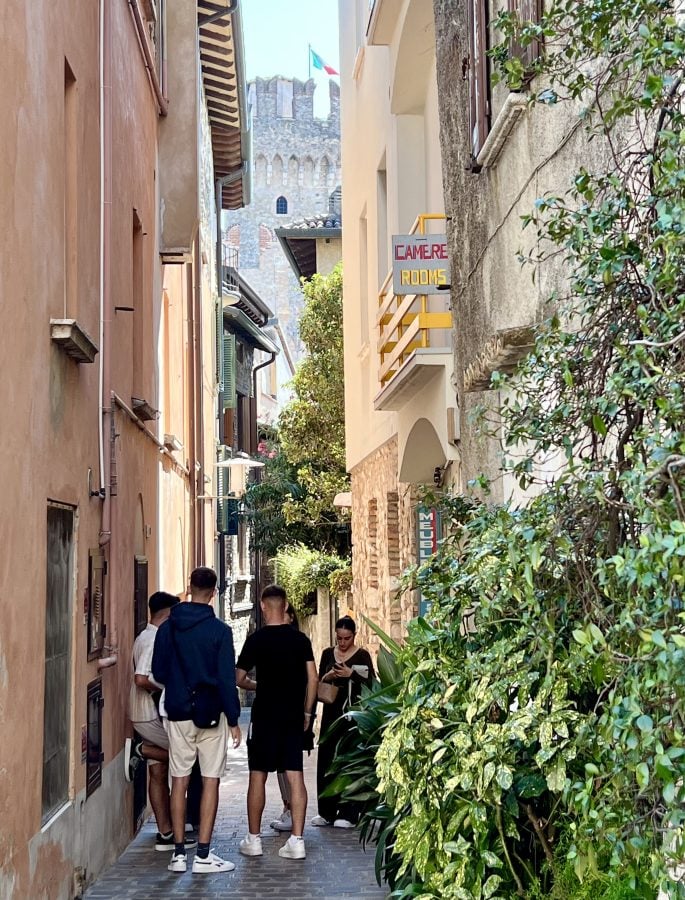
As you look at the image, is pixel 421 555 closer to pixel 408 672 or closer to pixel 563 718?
pixel 408 672

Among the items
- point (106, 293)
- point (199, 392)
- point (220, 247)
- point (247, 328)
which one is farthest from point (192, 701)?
point (247, 328)

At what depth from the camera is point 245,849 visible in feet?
28.2

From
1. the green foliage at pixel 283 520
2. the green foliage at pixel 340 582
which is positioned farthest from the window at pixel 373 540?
the green foliage at pixel 283 520

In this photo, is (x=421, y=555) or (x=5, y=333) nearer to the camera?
(x=5, y=333)

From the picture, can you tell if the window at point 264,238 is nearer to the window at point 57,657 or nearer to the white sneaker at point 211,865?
the white sneaker at point 211,865

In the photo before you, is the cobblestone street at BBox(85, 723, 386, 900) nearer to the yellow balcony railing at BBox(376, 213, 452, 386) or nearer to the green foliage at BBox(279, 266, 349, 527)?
the yellow balcony railing at BBox(376, 213, 452, 386)

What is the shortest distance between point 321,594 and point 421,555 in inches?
498

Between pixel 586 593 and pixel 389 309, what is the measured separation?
8572mm

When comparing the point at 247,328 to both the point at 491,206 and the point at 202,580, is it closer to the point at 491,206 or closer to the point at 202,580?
the point at 202,580

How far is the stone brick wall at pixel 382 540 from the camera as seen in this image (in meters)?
13.0

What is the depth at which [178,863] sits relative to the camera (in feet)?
26.4

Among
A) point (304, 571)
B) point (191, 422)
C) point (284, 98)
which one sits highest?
point (284, 98)

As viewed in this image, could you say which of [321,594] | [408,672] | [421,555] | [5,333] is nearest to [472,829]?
[408,672]

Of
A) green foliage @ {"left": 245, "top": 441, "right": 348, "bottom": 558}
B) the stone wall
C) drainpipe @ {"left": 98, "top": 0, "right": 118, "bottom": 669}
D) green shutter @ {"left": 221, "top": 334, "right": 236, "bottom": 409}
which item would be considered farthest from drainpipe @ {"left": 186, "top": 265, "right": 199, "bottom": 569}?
green shutter @ {"left": 221, "top": 334, "right": 236, "bottom": 409}
